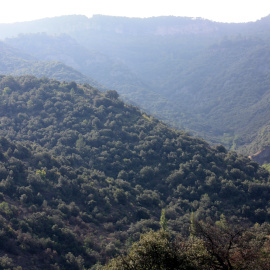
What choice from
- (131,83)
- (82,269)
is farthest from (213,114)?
(82,269)

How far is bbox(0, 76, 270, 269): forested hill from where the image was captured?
2666cm

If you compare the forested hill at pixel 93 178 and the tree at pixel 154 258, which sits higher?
the tree at pixel 154 258

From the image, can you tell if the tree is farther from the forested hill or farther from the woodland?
the forested hill

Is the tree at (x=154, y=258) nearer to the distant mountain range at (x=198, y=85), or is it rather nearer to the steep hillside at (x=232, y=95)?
the distant mountain range at (x=198, y=85)

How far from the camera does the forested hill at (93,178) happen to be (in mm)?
26656

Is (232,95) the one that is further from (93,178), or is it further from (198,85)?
(93,178)

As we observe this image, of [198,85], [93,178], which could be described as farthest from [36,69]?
[198,85]

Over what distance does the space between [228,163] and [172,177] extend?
413 inches

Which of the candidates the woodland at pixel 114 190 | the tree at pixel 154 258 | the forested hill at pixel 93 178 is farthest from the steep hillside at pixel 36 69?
the tree at pixel 154 258

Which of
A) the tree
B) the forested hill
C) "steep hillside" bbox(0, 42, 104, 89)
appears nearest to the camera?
the tree

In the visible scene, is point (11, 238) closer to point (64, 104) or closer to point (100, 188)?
point (100, 188)

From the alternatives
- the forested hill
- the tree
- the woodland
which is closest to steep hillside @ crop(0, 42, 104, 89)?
the woodland

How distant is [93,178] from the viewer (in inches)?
1644

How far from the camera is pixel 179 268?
15586mm
